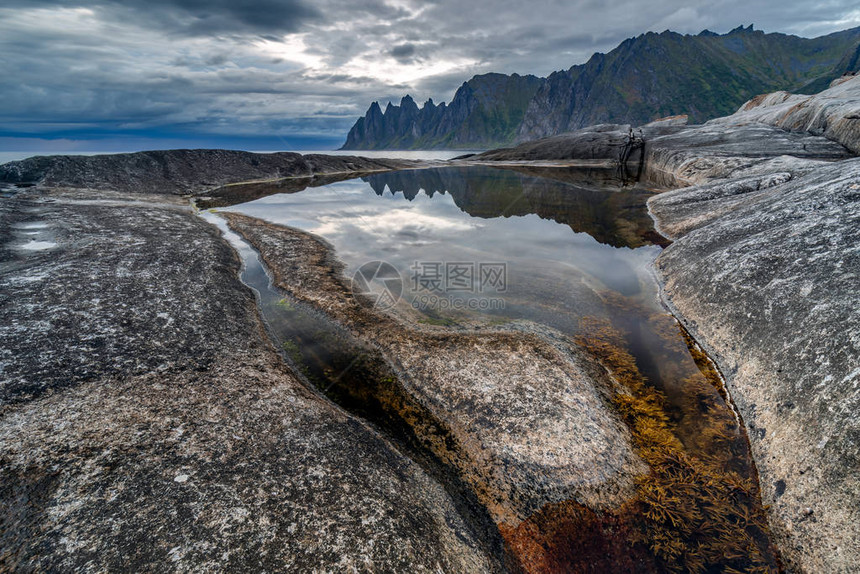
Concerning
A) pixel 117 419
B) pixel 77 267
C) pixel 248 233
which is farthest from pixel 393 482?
pixel 248 233

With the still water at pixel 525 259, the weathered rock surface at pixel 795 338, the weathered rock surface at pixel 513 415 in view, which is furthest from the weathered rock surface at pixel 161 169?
the weathered rock surface at pixel 795 338

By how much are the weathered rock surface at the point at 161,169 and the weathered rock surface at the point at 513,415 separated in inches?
3237

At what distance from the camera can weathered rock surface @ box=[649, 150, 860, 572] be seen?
26.9 feet

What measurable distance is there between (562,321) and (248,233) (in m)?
35.1

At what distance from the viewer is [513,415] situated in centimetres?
1233

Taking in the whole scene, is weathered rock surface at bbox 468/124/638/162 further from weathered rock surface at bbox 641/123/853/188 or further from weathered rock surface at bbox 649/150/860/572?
weathered rock surface at bbox 649/150/860/572

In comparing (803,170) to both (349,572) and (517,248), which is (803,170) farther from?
(349,572)

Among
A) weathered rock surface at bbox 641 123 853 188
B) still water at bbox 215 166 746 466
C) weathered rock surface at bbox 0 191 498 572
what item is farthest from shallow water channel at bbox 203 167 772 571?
weathered rock surface at bbox 641 123 853 188

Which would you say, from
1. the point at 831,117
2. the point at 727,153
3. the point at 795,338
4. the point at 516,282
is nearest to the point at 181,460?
the point at 795,338

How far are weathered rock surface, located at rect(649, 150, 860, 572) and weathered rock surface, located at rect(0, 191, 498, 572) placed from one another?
8.27m

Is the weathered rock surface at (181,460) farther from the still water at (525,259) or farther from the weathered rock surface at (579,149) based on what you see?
the weathered rock surface at (579,149)

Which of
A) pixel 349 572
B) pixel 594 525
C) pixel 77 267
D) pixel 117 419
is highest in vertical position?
pixel 77 267

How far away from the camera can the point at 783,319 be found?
42.8 feet

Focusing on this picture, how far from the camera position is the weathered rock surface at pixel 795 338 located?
8.21m
